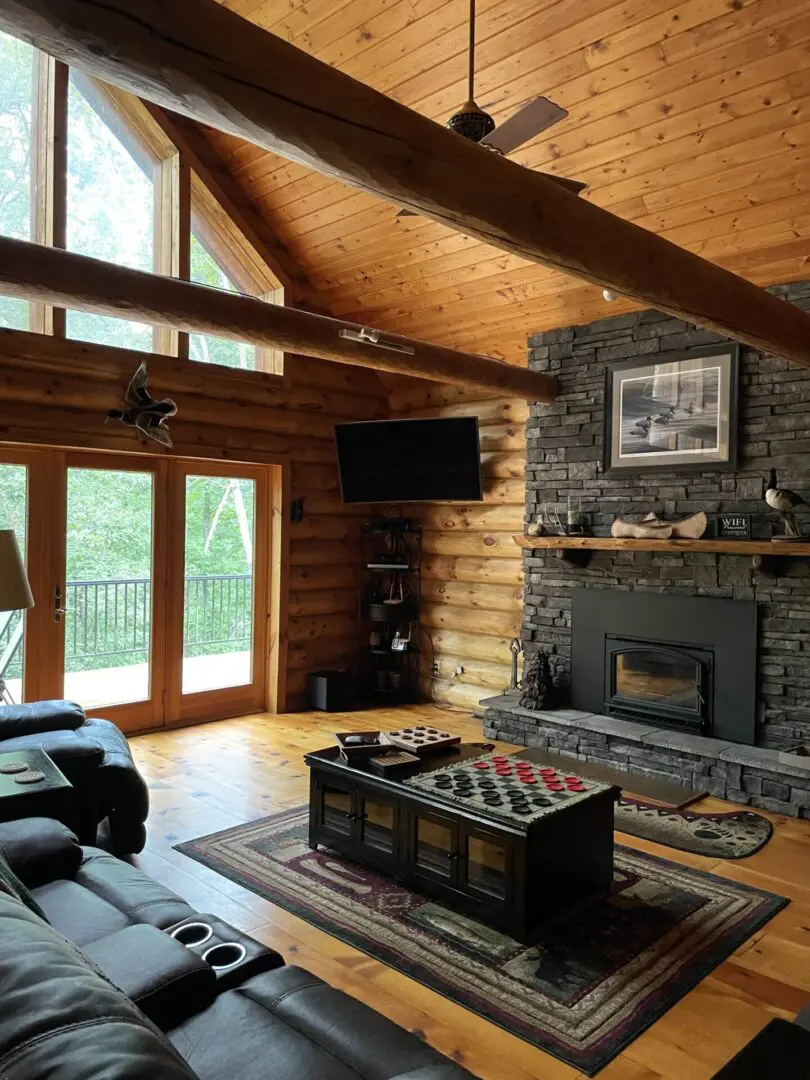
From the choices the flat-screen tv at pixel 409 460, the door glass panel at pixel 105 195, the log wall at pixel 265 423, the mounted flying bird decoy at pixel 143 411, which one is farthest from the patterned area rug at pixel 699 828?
the door glass panel at pixel 105 195

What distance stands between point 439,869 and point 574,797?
24.6 inches

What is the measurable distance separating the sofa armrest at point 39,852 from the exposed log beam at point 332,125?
204 centimetres

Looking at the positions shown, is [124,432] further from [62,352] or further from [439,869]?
[439,869]

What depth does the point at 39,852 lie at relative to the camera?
7.58 ft

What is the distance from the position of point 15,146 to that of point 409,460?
3.41 meters

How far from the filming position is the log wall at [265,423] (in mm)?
4922

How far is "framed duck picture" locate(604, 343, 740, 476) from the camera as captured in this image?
486cm

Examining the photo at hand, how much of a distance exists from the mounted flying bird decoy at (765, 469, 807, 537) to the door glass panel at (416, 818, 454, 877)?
2692 mm

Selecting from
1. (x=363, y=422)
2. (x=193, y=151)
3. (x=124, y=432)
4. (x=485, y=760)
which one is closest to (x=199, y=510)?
(x=124, y=432)

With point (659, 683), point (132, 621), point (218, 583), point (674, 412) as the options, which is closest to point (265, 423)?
point (218, 583)

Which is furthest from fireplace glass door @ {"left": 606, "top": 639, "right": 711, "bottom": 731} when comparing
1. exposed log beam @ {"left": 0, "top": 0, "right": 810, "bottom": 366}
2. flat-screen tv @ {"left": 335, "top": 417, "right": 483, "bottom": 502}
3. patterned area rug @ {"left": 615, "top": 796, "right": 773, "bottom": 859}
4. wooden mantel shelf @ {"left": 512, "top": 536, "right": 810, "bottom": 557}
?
exposed log beam @ {"left": 0, "top": 0, "right": 810, "bottom": 366}

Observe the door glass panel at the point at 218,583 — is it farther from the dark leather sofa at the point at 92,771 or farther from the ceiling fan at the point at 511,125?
the ceiling fan at the point at 511,125

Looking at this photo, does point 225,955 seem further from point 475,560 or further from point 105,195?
point 105,195

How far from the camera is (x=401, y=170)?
82.0 inches
